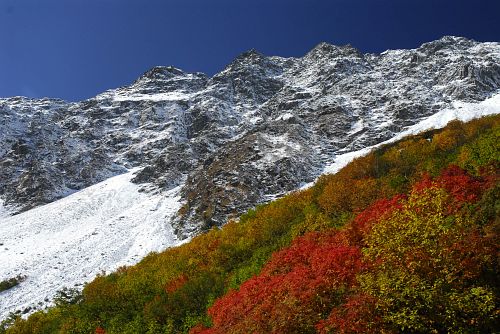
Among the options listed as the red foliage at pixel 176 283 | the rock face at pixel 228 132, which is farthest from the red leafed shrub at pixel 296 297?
the rock face at pixel 228 132

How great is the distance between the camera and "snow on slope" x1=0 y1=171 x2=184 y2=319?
62959mm

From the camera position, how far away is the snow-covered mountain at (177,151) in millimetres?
80562

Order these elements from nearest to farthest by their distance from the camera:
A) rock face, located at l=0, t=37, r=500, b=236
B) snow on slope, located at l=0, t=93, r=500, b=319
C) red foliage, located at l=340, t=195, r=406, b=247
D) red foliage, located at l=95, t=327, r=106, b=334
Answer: red foliage, located at l=340, t=195, r=406, b=247
red foliage, located at l=95, t=327, r=106, b=334
snow on slope, located at l=0, t=93, r=500, b=319
rock face, located at l=0, t=37, r=500, b=236

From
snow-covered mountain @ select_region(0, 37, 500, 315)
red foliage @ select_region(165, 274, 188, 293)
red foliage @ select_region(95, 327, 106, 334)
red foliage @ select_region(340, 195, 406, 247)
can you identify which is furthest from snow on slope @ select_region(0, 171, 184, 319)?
A: red foliage @ select_region(340, 195, 406, 247)

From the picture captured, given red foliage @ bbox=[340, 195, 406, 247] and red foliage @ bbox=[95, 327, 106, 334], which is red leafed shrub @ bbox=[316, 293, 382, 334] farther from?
red foliage @ bbox=[95, 327, 106, 334]

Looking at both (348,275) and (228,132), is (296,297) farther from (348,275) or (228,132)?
(228,132)

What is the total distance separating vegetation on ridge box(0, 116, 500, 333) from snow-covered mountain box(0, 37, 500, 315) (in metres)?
27.4

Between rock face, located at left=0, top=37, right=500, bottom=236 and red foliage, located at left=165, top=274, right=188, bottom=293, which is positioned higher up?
rock face, located at left=0, top=37, right=500, bottom=236

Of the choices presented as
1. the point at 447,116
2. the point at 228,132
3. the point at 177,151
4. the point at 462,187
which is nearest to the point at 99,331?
the point at 462,187

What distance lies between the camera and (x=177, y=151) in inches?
5517

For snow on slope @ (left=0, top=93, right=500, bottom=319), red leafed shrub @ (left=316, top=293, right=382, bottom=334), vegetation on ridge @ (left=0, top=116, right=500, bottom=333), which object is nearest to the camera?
vegetation on ridge @ (left=0, top=116, right=500, bottom=333)

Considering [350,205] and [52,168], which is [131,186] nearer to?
[52,168]

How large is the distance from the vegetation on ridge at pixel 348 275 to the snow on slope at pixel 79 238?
2112 cm

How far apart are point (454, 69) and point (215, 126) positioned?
309 ft
